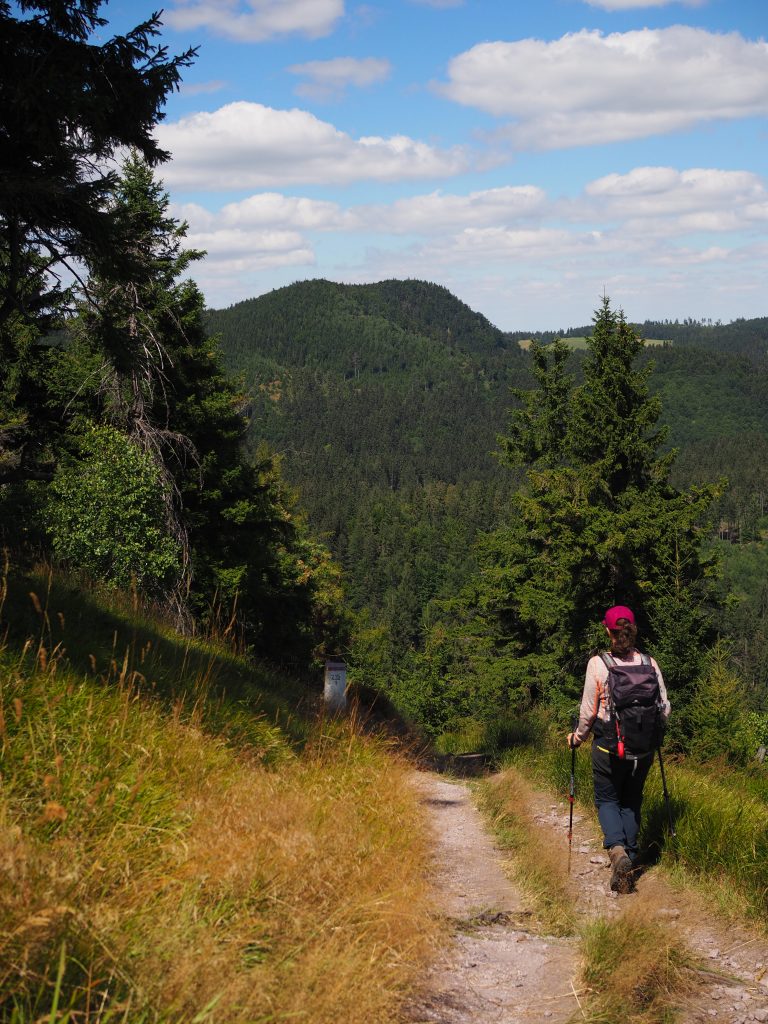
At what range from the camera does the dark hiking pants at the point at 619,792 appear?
5.25 metres

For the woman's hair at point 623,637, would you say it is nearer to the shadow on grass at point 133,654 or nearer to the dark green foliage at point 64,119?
the shadow on grass at point 133,654

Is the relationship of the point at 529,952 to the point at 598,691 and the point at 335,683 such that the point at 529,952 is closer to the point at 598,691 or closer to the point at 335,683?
the point at 598,691

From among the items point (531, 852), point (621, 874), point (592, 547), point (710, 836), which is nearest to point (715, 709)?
point (592, 547)

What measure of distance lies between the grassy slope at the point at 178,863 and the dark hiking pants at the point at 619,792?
1.26 m

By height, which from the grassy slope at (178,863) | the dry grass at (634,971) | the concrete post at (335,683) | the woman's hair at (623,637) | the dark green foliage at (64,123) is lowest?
the concrete post at (335,683)

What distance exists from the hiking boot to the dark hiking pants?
16cm

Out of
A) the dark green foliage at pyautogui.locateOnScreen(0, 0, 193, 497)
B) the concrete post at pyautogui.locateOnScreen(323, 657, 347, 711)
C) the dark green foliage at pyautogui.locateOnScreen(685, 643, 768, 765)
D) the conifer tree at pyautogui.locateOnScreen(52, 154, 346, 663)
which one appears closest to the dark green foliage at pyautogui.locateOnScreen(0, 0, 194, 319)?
the dark green foliage at pyautogui.locateOnScreen(0, 0, 193, 497)

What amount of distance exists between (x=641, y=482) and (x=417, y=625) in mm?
92716

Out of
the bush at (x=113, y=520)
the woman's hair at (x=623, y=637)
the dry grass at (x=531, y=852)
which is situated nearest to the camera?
the dry grass at (x=531, y=852)

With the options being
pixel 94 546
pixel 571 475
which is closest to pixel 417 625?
pixel 571 475

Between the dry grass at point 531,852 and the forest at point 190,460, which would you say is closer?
the dry grass at point 531,852

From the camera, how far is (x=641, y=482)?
22859mm

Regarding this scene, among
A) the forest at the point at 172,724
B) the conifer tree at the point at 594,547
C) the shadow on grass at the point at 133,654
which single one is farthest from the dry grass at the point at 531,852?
the conifer tree at the point at 594,547

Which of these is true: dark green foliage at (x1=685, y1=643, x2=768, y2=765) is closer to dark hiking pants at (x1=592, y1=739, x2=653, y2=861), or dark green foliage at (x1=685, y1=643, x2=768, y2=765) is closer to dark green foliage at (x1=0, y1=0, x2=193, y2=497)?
dark hiking pants at (x1=592, y1=739, x2=653, y2=861)
